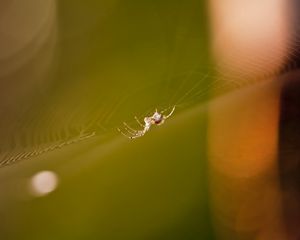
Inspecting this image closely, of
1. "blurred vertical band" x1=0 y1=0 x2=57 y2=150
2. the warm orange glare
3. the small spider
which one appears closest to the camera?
"blurred vertical band" x1=0 y1=0 x2=57 y2=150

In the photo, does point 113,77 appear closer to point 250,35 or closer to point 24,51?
point 24,51

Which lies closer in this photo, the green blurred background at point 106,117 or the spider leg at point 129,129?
the green blurred background at point 106,117

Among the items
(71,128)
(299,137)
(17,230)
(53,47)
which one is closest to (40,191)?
(17,230)

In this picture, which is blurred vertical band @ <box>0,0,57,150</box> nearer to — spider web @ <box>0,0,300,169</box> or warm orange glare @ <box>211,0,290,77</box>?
spider web @ <box>0,0,300,169</box>

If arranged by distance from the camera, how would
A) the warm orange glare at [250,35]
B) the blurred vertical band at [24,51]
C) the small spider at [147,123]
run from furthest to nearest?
the small spider at [147,123]
the warm orange glare at [250,35]
the blurred vertical band at [24,51]

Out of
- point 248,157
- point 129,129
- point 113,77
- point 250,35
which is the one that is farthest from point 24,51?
point 248,157

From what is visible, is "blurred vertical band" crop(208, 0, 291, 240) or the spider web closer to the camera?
the spider web

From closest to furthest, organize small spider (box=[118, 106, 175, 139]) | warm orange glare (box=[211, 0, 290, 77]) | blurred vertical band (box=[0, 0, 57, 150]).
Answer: blurred vertical band (box=[0, 0, 57, 150])
warm orange glare (box=[211, 0, 290, 77])
small spider (box=[118, 106, 175, 139])

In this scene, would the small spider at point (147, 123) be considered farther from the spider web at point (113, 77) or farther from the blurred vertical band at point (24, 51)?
the blurred vertical band at point (24, 51)

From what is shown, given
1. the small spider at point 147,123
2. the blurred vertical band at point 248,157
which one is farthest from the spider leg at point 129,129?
the blurred vertical band at point 248,157

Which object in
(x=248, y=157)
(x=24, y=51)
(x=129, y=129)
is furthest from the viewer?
(x=248, y=157)

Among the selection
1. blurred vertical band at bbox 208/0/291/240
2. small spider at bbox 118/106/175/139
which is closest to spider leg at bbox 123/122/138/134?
small spider at bbox 118/106/175/139

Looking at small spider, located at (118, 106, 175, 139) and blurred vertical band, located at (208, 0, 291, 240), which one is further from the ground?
small spider, located at (118, 106, 175, 139)
